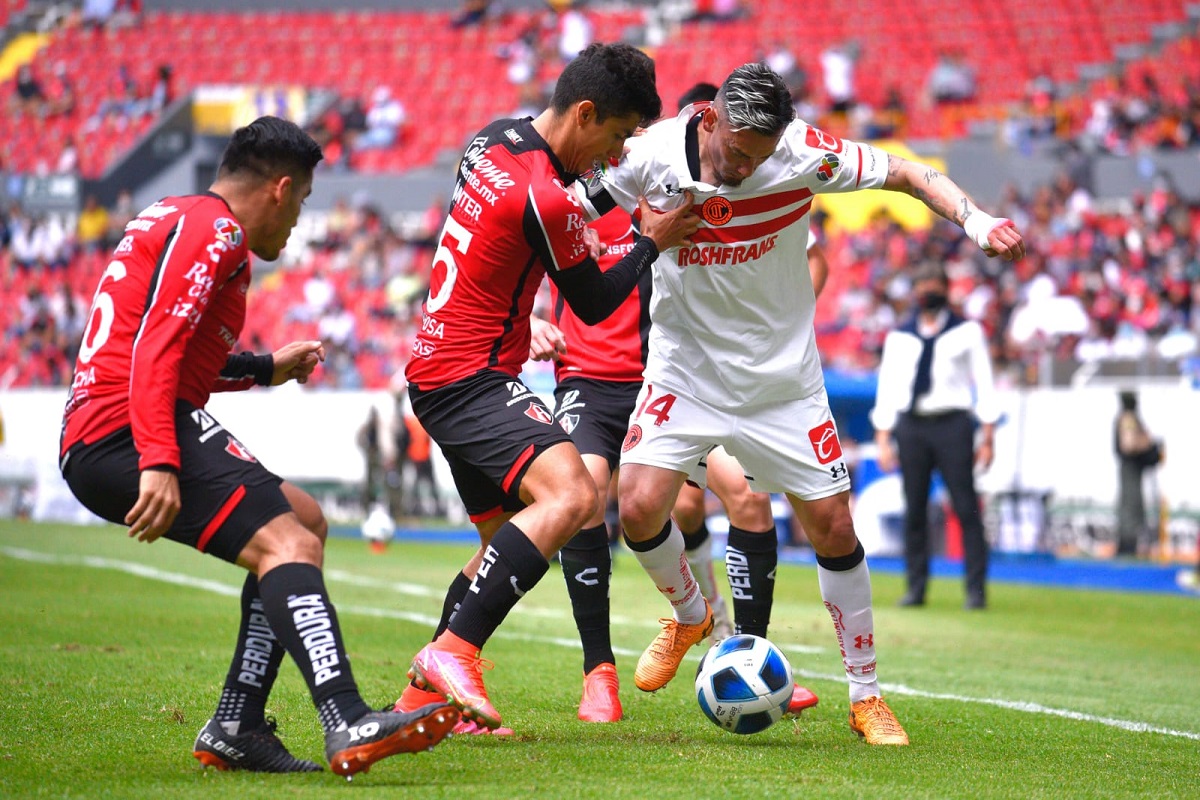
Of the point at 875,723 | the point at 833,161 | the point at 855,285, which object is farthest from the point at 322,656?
the point at 855,285

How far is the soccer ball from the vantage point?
5066mm

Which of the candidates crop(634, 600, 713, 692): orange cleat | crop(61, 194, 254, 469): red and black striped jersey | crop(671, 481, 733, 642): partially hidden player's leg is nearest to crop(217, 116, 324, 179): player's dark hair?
crop(61, 194, 254, 469): red and black striped jersey

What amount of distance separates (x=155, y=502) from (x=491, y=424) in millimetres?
1226

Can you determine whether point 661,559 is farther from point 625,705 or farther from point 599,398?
point 599,398

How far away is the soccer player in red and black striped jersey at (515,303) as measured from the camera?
184 inches

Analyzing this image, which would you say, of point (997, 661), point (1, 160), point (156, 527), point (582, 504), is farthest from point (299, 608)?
point (1, 160)

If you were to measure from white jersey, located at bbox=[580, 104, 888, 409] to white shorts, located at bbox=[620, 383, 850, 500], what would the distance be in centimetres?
5

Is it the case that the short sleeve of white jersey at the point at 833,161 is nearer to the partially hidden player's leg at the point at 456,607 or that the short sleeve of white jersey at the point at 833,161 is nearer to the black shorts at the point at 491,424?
the black shorts at the point at 491,424

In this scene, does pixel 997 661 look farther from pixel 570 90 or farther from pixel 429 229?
pixel 429 229

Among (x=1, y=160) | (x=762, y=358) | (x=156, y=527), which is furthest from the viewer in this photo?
(x=1, y=160)

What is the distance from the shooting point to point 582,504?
4664 mm

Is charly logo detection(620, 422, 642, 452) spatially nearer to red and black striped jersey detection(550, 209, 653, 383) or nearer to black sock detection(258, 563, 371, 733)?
red and black striped jersey detection(550, 209, 653, 383)

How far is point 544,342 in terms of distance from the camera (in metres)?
5.39

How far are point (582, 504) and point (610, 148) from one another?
1208mm
